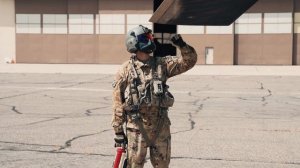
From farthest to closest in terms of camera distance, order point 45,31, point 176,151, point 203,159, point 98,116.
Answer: point 45,31 < point 98,116 < point 176,151 < point 203,159

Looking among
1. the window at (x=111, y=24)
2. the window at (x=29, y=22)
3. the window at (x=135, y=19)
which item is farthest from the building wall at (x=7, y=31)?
the window at (x=135, y=19)

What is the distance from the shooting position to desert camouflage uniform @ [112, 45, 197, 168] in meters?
4.34

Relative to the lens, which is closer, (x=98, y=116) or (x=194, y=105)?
(x=98, y=116)

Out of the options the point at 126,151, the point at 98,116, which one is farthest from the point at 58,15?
the point at 126,151

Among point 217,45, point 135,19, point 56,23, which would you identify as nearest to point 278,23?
point 217,45

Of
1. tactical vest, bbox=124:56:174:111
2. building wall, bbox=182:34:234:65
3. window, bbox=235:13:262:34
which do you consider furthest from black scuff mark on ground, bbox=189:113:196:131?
window, bbox=235:13:262:34

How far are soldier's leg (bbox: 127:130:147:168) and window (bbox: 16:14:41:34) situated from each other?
2910 centimetres

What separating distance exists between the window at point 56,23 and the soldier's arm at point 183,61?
2834 cm

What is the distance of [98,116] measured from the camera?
436 inches

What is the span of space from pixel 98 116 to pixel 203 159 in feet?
14.6

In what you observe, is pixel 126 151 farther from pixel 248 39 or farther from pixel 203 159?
pixel 248 39

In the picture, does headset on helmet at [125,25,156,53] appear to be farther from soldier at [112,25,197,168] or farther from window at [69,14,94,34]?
window at [69,14,94,34]

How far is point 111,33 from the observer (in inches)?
1244

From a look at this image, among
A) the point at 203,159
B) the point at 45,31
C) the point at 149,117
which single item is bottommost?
the point at 203,159
